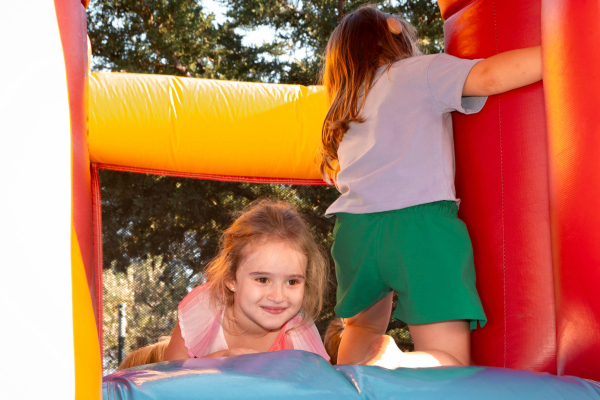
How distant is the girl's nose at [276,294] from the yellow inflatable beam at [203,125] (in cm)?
62

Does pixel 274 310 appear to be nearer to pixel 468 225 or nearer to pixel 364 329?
pixel 364 329

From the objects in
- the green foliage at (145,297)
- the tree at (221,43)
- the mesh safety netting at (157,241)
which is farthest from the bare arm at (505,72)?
the green foliage at (145,297)

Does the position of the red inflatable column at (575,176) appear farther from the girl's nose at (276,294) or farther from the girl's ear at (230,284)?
the girl's ear at (230,284)

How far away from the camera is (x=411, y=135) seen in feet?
4.17

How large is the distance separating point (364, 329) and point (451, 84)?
65 cm

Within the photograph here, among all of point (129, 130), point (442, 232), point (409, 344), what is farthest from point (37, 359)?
point (409, 344)

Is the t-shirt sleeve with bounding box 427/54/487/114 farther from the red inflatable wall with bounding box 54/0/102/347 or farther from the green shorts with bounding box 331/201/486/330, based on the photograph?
the red inflatable wall with bounding box 54/0/102/347

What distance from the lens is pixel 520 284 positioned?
114 centimetres

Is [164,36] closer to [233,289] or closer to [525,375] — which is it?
[233,289]

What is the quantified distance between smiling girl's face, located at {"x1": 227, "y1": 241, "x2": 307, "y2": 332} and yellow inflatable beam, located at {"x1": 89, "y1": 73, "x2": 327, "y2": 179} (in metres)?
0.54

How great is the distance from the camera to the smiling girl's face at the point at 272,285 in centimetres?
137

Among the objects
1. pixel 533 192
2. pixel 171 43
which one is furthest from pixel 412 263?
pixel 171 43

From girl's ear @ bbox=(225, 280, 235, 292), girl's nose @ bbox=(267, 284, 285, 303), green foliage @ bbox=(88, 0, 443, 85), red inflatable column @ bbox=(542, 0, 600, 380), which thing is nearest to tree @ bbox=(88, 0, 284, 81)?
green foliage @ bbox=(88, 0, 443, 85)

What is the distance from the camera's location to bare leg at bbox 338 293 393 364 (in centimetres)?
145
